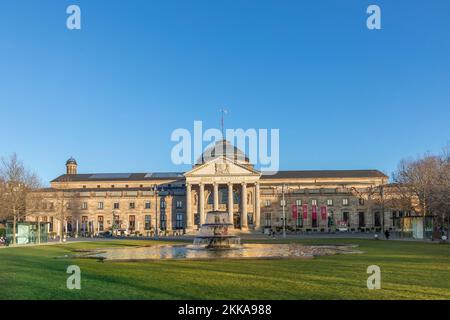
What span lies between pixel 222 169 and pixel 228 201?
7689 millimetres

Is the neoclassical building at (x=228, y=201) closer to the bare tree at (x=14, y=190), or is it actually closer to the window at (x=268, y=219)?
the window at (x=268, y=219)

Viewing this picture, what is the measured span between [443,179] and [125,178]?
9836 cm

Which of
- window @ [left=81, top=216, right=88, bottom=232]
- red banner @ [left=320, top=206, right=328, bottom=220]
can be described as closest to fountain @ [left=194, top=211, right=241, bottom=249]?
red banner @ [left=320, top=206, right=328, bottom=220]

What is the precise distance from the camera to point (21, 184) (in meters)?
82.9

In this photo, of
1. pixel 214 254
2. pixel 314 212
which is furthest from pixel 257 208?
pixel 214 254

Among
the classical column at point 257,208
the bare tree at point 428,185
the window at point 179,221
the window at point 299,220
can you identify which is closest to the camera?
the bare tree at point 428,185

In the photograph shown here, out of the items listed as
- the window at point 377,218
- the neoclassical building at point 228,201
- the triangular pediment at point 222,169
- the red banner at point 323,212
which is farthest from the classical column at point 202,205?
the window at point 377,218

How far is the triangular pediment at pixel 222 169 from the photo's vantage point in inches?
4668

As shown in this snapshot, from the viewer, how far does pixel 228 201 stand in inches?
4722

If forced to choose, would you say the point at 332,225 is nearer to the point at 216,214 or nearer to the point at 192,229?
the point at 192,229

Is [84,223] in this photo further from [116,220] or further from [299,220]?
[299,220]

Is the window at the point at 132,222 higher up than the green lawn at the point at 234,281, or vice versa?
the green lawn at the point at 234,281

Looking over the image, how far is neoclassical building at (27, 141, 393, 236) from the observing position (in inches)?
4717

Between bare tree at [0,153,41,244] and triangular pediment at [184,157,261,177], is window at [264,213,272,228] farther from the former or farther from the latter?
bare tree at [0,153,41,244]
